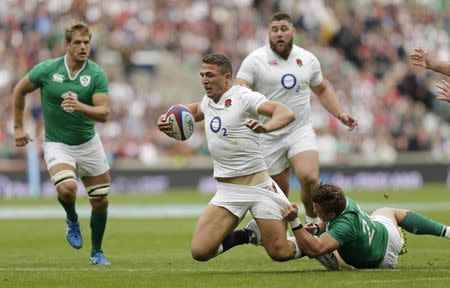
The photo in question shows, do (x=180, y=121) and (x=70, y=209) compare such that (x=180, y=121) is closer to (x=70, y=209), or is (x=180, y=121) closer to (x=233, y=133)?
(x=233, y=133)

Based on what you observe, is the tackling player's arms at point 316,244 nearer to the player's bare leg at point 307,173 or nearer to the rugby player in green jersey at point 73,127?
the player's bare leg at point 307,173

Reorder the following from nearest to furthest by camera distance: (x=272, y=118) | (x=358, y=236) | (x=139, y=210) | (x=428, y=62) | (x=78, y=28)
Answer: (x=272, y=118)
(x=358, y=236)
(x=428, y=62)
(x=78, y=28)
(x=139, y=210)

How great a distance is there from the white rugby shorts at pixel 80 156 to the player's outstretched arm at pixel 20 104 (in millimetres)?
295

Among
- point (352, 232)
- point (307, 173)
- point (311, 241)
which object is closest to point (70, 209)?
point (307, 173)

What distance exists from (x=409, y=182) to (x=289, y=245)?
66.1ft

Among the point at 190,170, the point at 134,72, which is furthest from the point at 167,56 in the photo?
the point at 190,170

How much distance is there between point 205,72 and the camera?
41.9ft

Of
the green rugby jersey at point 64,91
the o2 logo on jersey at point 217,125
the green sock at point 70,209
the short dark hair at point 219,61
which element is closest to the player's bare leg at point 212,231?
the o2 logo on jersey at point 217,125

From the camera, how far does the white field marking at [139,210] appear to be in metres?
24.5

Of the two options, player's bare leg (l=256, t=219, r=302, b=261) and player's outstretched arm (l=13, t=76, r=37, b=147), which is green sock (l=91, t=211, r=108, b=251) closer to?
player's outstretched arm (l=13, t=76, r=37, b=147)

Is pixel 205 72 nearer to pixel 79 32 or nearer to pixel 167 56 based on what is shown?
pixel 79 32

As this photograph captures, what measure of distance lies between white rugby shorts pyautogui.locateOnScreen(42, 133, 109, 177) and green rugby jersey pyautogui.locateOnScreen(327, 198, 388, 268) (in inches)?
142

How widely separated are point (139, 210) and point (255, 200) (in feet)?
43.8

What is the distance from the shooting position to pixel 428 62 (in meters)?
13.2
